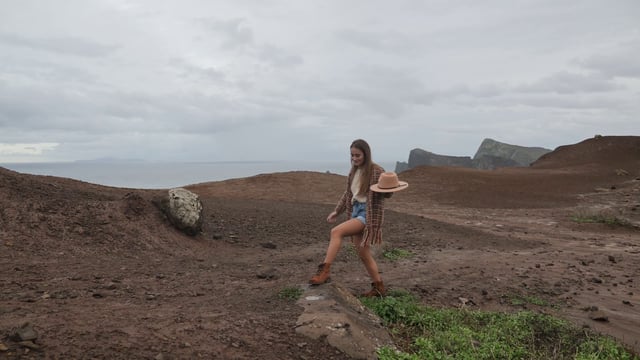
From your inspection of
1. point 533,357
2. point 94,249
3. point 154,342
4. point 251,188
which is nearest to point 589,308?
point 533,357

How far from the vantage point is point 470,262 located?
316 inches

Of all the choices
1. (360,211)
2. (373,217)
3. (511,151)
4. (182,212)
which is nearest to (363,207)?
(360,211)

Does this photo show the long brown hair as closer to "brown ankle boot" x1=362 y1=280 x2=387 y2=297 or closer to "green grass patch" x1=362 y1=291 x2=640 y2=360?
"brown ankle boot" x1=362 y1=280 x2=387 y2=297

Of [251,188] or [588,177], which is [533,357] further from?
[588,177]

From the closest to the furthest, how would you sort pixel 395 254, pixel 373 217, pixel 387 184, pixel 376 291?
pixel 387 184, pixel 373 217, pixel 376 291, pixel 395 254

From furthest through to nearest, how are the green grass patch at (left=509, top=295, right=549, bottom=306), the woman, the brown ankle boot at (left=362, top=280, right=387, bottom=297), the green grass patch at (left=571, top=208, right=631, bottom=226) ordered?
the green grass patch at (left=571, top=208, right=631, bottom=226), the green grass patch at (left=509, top=295, right=549, bottom=306), the brown ankle boot at (left=362, top=280, right=387, bottom=297), the woman

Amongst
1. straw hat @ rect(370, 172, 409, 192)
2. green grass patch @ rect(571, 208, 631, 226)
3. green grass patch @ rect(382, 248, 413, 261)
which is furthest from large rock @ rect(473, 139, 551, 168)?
straw hat @ rect(370, 172, 409, 192)

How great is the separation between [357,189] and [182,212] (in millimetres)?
4450

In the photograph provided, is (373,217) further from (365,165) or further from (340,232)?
(365,165)

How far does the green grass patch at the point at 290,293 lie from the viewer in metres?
4.86

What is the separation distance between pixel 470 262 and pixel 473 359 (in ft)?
13.4

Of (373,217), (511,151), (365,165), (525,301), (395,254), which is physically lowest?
(525,301)

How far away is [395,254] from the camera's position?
27.9 feet

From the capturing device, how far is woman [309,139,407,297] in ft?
16.1
